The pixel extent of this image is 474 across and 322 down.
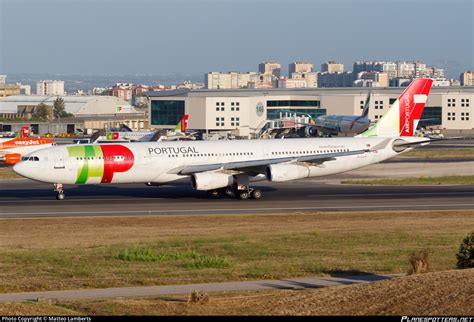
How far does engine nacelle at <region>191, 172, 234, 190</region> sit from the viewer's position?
53.2m

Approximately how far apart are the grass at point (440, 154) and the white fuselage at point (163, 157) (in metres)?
31.4

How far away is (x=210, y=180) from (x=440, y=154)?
4537 centimetres

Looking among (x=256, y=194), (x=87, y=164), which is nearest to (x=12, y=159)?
(x=87, y=164)

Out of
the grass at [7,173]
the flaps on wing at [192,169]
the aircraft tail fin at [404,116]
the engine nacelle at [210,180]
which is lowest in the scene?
the grass at [7,173]

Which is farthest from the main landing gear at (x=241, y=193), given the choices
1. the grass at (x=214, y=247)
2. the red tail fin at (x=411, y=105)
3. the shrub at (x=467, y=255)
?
the shrub at (x=467, y=255)

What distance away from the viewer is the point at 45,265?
31.8 m

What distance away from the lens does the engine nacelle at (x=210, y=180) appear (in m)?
53.2

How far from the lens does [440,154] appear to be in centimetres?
9312

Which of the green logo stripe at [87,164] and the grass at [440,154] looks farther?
the grass at [440,154]

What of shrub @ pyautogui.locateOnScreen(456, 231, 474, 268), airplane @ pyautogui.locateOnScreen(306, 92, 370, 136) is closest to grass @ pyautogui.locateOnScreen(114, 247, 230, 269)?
shrub @ pyautogui.locateOnScreen(456, 231, 474, 268)

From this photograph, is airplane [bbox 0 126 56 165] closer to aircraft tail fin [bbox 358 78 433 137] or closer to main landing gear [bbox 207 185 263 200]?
main landing gear [bbox 207 185 263 200]

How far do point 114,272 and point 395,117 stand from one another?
36.6 m

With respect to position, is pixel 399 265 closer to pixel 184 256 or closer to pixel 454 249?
pixel 454 249

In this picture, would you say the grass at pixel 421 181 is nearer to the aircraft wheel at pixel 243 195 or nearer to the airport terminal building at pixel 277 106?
the aircraft wheel at pixel 243 195
